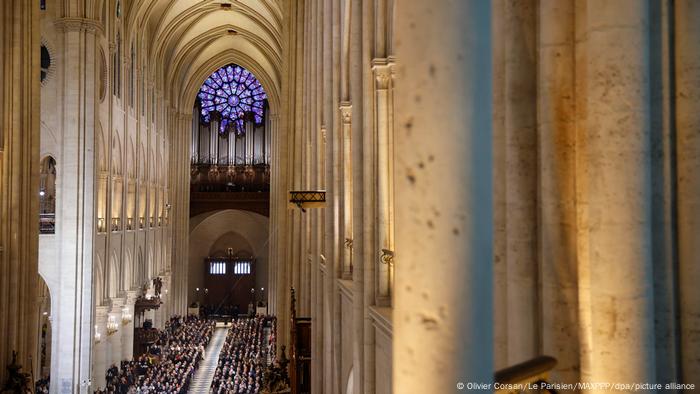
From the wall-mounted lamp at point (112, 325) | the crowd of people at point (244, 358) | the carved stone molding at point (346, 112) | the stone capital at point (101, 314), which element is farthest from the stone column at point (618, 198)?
the wall-mounted lamp at point (112, 325)

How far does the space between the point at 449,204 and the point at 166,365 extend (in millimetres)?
24774

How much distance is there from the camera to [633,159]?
2955 millimetres

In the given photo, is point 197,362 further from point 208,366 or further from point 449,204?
point 449,204

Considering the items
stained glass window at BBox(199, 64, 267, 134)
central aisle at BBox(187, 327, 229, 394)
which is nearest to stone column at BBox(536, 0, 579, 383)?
central aisle at BBox(187, 327, 229, 394)

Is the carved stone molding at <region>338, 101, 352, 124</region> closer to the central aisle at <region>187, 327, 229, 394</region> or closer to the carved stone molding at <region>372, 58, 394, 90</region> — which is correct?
the carved stone molding at <region>372, 58, 394, 90</region>

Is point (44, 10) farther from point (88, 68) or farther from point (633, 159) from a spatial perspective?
point (633, 159)

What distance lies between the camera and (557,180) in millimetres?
3242

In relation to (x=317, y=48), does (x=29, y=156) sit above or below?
below

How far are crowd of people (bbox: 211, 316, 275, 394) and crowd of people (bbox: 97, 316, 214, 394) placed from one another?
43.8 inches

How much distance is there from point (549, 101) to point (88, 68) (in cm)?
1905

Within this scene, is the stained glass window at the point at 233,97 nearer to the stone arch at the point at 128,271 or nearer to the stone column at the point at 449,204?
the stone arch at the point at 128,271

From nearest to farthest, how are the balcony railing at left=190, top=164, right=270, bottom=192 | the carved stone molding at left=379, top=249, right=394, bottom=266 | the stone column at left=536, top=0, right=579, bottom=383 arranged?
the stone column at left=536, top=0, right=579, bottom=383
the carved stone molding at left=379, top=249, right=394, bottom=266
the balcony railing at left=190, top=164, right=270, bottom=192

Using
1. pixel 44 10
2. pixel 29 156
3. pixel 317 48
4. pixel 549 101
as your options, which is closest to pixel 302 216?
pixel 317 48

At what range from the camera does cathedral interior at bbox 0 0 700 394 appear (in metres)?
2.12
